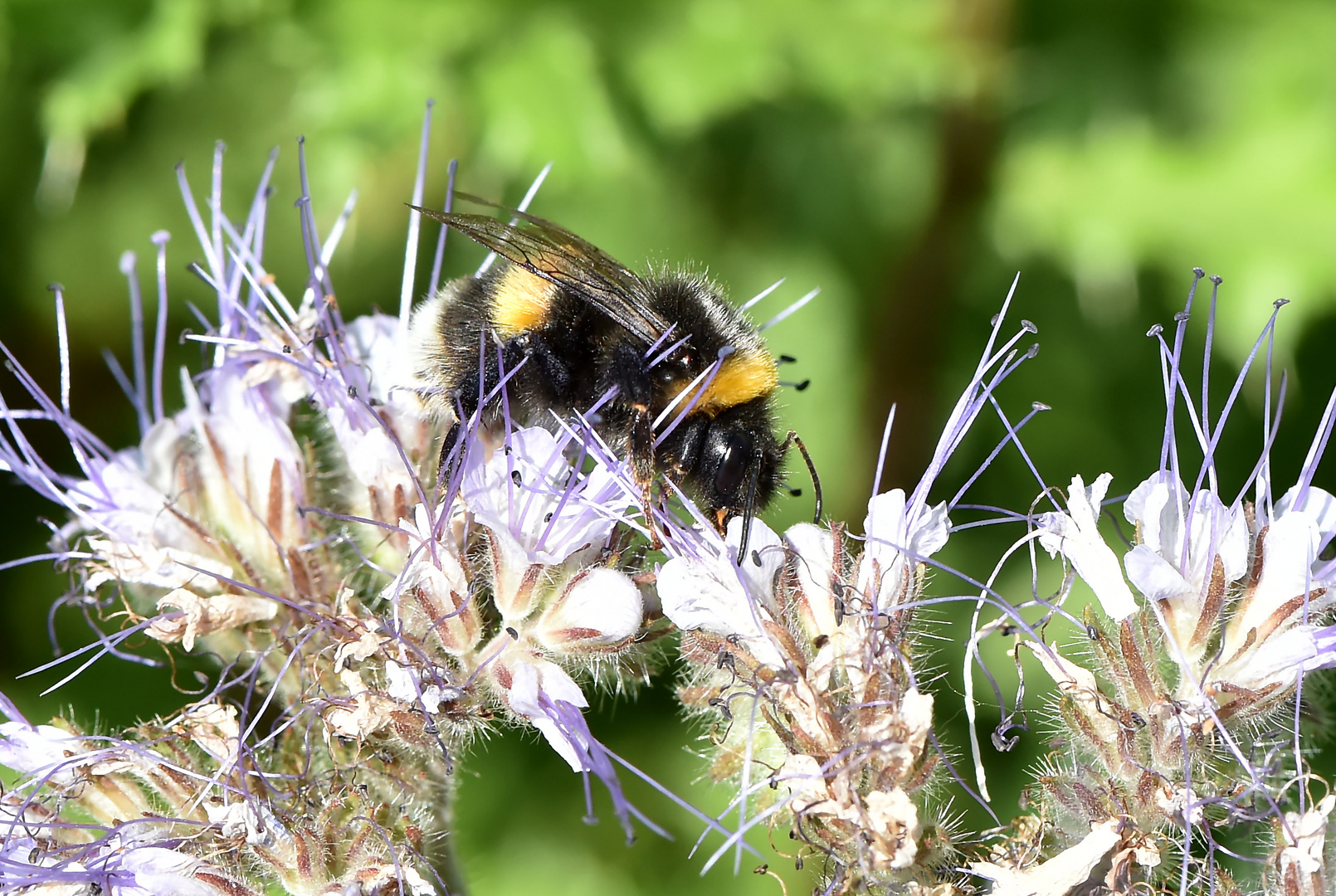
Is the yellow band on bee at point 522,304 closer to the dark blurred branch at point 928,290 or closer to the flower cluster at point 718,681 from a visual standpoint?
the flower cluster at point 718,681

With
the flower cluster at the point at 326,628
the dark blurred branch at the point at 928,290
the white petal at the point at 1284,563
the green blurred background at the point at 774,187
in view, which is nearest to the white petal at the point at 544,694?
the flower cluster at the point at 326,628

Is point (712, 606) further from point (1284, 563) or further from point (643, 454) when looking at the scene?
point (1284, 563)

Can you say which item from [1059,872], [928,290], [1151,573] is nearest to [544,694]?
[1059,872]

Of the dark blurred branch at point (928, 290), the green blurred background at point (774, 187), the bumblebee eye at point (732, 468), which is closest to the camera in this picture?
the bumblebee eye at point (732, 468)

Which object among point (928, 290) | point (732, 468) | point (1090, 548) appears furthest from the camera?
point (928, 290)

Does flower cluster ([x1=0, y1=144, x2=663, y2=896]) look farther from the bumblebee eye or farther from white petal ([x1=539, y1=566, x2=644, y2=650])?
the bumblebee eye

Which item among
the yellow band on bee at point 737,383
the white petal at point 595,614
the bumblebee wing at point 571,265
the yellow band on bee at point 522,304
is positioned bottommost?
the white petal at point 595,614

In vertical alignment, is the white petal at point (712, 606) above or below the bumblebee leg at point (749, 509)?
below

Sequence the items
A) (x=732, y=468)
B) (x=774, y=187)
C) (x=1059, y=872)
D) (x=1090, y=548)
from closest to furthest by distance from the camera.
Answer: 1. (x=1059, y=872)
2. (x=1090, y=548)
3. (x=732, y=468)
4. (x=774, y=187)

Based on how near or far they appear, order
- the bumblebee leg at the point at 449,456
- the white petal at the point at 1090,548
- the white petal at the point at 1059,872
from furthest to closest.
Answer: the bumblebee leg at the point at 449,456, the white petal at the point at 1090,548, the white petal at the point at 1059,872
